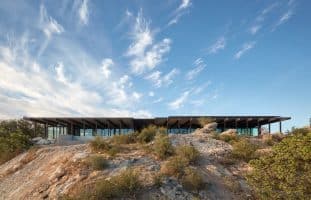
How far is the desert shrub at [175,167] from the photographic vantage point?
1551 cm

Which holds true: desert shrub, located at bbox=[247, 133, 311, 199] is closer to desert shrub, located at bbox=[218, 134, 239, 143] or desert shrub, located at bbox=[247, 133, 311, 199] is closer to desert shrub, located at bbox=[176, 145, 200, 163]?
desert shrub, located at bbox=[176, 145, 200, 163]

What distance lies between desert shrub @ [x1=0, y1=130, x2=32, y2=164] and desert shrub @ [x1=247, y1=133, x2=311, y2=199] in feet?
61.8

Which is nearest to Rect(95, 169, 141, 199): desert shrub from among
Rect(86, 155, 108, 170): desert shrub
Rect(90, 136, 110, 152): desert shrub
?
Rect(86, 155, 108, 170): desert shrub

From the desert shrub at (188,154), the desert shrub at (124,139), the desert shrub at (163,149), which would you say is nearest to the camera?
the desert shrub at (188,154)

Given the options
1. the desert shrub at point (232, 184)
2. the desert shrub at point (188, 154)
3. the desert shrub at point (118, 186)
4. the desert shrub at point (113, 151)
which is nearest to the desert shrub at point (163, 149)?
the desert shrub at point (188, 154)

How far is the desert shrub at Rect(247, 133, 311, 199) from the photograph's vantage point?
35.9ft

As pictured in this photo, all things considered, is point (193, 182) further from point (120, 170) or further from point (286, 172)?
point (286, 172)

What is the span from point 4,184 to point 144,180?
30.2 ft

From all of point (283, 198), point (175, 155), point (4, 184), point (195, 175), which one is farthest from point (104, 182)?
point (4, 184)

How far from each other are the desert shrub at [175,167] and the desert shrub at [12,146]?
13.9 meters

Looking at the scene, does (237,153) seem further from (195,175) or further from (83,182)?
(83,182)

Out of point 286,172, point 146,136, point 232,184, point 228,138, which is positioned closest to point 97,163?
point 146,136

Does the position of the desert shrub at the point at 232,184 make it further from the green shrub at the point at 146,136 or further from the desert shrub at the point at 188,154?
the green shrub at the point at 146,136

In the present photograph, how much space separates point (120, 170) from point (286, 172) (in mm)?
7873
